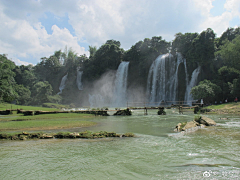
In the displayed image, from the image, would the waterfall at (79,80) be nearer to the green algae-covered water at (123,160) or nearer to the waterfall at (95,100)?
the waterfall at (95,100)

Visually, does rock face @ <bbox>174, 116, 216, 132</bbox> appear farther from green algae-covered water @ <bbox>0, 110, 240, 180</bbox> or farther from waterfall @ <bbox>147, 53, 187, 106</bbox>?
waterfall @ <bbox>147, 53, 187, 106</bbox>

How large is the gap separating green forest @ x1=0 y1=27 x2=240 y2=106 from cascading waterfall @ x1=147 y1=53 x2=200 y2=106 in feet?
12.5

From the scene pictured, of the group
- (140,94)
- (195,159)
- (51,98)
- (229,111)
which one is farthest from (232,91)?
(51,98)

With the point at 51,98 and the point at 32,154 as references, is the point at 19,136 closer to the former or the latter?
the point at 32,154

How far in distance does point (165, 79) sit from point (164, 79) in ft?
1.24

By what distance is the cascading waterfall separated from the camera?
53906 millimetres

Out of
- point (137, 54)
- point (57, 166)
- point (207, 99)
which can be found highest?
point (137, 54)

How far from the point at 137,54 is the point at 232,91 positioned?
129ft

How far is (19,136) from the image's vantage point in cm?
1252

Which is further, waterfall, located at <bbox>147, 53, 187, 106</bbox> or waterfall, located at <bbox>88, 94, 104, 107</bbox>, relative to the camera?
waterfall, located at <bbox>88, 94, 104, 107</bbox>

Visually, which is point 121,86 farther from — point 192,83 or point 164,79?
point 192,83

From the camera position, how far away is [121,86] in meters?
66.6

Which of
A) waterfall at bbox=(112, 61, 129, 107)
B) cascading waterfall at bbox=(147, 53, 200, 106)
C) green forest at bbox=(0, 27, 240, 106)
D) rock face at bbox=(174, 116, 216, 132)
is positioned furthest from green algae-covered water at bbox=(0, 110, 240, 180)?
waterfall at bbox=(112, 61, 129, 107)

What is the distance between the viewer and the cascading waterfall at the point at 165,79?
177 feet
